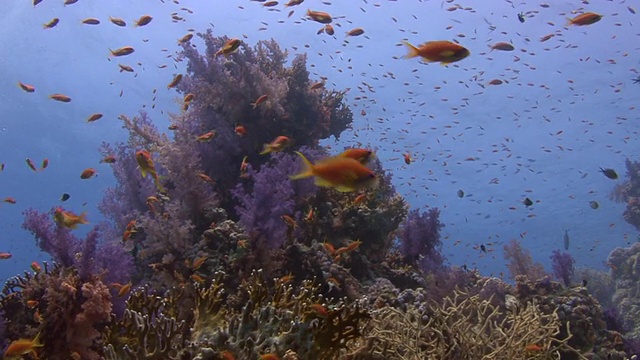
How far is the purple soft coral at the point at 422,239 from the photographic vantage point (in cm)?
859

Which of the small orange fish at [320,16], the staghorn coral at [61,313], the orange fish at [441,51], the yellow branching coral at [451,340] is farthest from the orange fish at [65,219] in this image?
the small orange fish at [320,16]

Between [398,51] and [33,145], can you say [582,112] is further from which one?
[33,145]

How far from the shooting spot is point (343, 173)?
378 centimetres

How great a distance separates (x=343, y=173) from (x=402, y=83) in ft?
119

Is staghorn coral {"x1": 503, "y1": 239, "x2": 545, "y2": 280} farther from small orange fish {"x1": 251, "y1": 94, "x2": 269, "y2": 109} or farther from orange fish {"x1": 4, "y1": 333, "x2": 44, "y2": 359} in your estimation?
orange fish {"x1": 4, "y1": 333, "x2": 44, "y2": 359}

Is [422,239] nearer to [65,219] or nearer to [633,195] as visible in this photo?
[65,219]

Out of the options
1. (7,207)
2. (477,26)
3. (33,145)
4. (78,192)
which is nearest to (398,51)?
(477,26)

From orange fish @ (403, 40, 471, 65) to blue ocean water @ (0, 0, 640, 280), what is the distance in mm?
13526

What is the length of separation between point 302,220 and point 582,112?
1706 inches

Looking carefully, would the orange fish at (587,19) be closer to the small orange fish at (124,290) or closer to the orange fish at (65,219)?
the small orange fish at (124,290)

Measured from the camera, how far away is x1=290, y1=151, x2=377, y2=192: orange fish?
3.77 m

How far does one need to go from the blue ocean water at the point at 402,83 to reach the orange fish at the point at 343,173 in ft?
49.1

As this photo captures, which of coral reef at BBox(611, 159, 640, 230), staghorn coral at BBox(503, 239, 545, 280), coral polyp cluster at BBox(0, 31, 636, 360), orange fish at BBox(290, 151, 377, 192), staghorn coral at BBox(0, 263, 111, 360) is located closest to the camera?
coral polyp cluster at BBox(0, 31, 636, 360)

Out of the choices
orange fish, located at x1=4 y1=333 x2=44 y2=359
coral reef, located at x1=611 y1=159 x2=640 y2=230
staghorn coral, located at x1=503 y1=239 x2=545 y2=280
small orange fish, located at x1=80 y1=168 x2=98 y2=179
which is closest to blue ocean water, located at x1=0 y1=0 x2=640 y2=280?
coral reef, located at x1=611 y1=159 x2=640 y2=230
